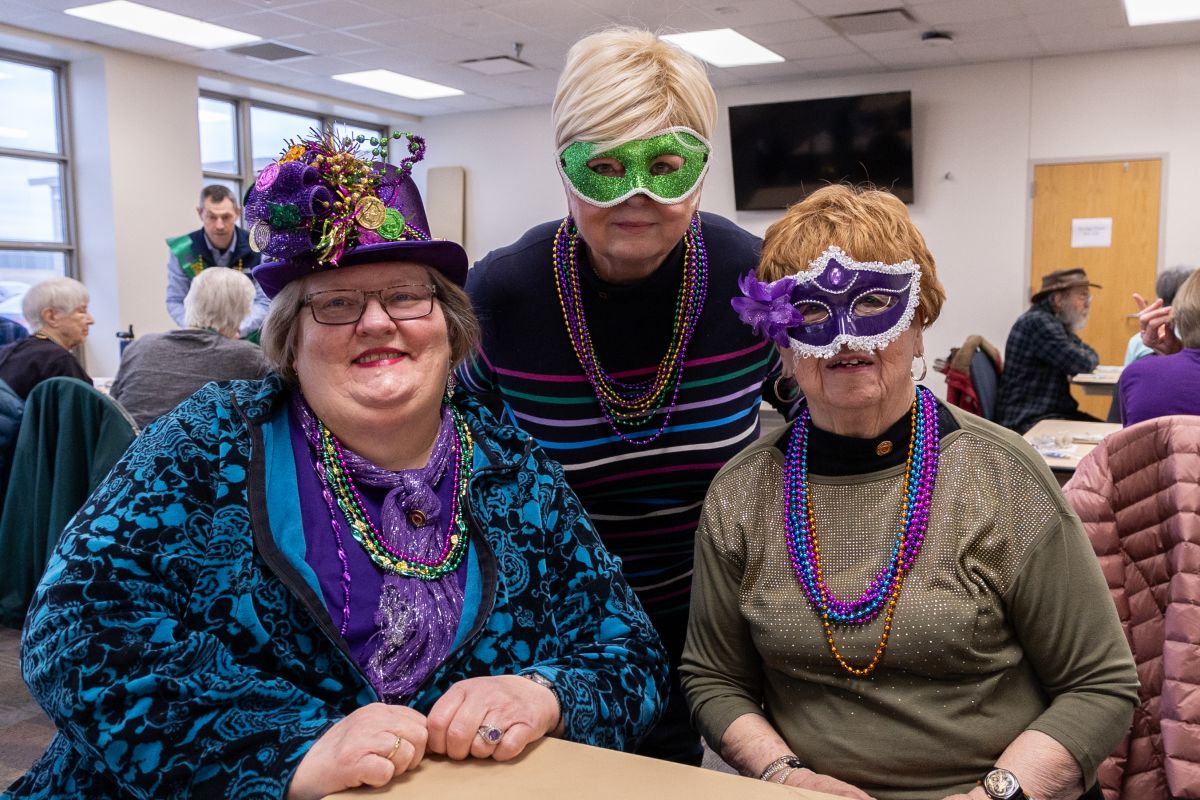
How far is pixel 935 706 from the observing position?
134 cm

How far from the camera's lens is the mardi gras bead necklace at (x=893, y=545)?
1.35m

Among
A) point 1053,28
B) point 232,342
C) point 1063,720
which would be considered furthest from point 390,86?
point 1063,720

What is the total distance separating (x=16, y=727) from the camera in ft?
10.6

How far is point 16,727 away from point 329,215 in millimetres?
2739

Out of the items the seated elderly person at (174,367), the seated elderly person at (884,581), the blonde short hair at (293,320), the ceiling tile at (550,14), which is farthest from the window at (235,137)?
the seated elderly person at (884,581)

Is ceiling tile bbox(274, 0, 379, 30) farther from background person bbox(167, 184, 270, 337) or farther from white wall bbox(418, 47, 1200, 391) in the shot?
white wall bbox(418, 47, 1200, 391)

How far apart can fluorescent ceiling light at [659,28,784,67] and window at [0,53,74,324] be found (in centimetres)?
493

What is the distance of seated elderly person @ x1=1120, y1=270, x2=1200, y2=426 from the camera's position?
298 cm

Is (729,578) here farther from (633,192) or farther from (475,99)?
(475,99)

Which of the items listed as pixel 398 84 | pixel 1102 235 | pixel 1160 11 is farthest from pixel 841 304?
pixel 398 84

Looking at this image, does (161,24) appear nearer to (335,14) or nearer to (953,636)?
(335,14)

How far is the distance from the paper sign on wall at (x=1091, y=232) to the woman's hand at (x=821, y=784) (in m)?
8.23

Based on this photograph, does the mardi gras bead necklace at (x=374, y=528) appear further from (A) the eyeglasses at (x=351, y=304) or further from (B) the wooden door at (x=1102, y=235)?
(B) the wooden door at (x=1102, y=235)

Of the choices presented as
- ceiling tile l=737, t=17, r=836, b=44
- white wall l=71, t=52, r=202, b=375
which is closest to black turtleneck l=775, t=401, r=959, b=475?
ceiling tile l=737, t=17, r=836, b=44
